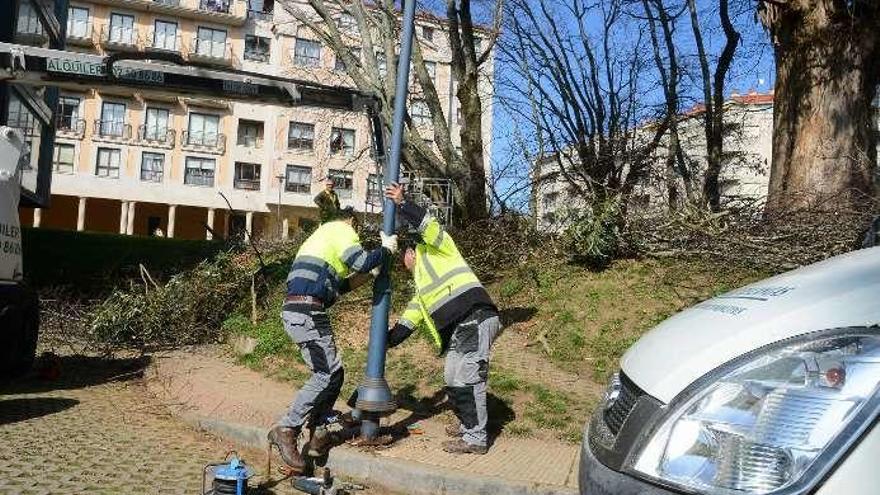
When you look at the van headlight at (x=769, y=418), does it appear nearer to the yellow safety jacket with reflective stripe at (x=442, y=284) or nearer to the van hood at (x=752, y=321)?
the van hood at (x=752, y=321)

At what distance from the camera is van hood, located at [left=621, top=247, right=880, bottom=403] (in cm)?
208

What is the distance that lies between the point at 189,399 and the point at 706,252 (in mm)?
6238

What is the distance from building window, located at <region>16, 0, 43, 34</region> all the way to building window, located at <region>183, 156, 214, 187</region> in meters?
38.1

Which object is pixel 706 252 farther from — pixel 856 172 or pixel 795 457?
pixel 795 457

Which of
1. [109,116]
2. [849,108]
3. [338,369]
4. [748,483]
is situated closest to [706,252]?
[849,108]

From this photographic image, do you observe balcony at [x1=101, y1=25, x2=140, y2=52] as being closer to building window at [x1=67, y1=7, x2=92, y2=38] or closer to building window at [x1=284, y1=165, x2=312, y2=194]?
building window at [x1=67, y1=7, x2=92, y2=38]

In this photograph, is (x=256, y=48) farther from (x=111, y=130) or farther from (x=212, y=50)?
(x=111, y=130)

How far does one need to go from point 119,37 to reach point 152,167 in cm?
903

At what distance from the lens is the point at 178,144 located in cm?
5356

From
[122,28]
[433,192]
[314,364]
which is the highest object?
[122,28]

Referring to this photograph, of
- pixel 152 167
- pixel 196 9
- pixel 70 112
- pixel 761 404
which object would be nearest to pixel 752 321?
Answer: pixel 761 404

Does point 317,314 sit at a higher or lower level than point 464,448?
higher

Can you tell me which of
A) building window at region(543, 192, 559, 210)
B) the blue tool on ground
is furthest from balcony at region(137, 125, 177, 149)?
the blue tool on ground

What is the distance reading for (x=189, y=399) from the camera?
7.87 meters
